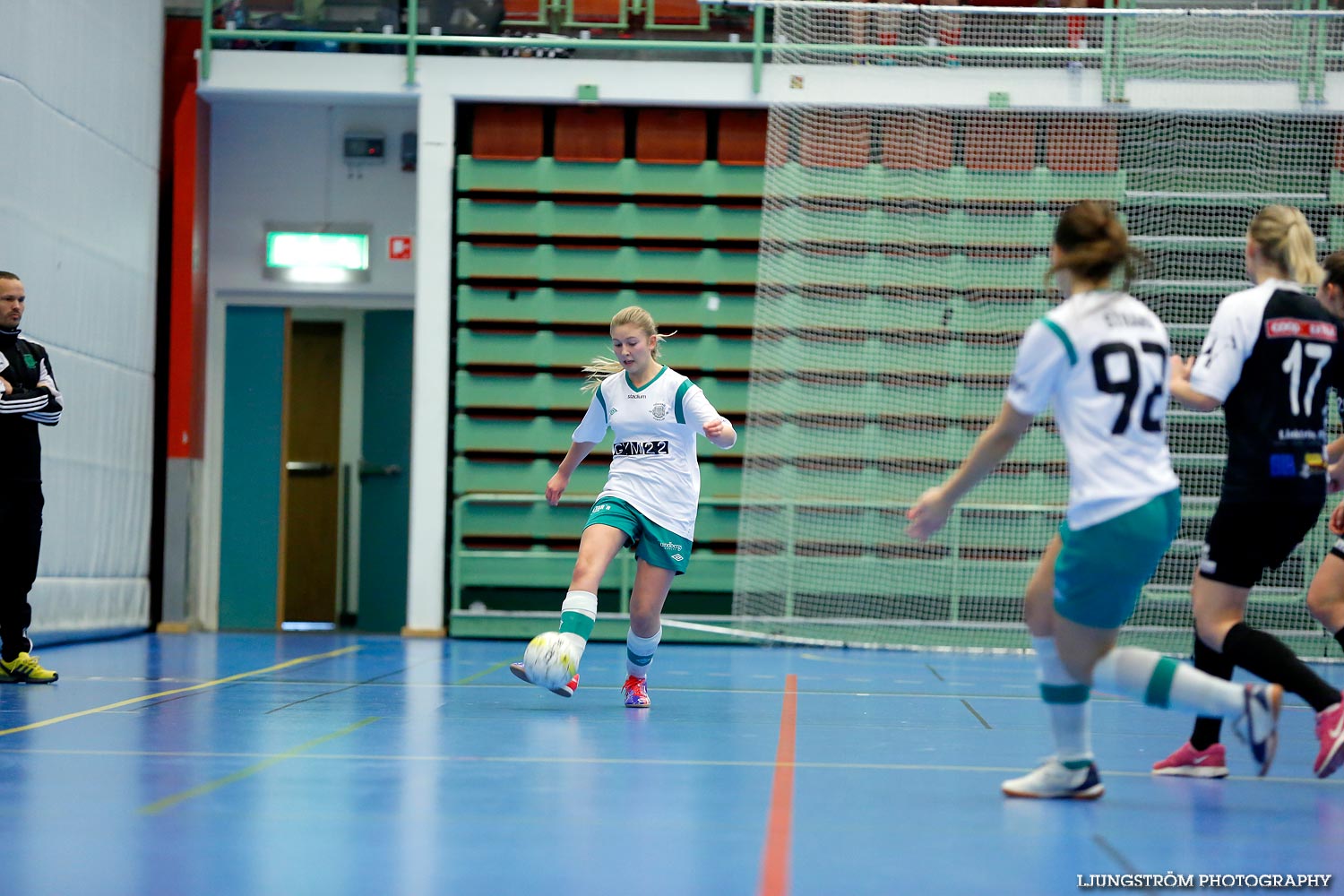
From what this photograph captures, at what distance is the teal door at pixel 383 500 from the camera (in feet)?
37.3

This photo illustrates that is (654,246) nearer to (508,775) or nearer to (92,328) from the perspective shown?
(92,328)

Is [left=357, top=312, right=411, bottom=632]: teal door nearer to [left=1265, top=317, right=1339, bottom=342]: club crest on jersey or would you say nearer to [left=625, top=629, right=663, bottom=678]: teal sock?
[left=625, top=629, right=663, bottom=678]: teal sock

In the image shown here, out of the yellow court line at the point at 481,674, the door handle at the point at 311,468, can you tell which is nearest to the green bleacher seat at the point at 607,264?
the door handle at the point at 311,468

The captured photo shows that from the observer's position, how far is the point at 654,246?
10.7 metres

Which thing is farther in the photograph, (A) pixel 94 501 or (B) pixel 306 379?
(B) pixel 306 379

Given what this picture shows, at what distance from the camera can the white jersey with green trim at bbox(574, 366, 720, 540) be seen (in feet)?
18.0

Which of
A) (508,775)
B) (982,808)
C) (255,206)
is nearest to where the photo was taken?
(982,808)

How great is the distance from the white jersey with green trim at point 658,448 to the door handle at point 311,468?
6.92 metres

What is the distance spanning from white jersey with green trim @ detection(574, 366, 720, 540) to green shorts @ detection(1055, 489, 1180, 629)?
8.19 feet

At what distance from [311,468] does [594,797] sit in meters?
9.19

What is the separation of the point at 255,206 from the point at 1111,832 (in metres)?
9.65

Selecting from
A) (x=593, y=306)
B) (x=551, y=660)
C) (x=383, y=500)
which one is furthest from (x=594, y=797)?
(x=383, y=500)

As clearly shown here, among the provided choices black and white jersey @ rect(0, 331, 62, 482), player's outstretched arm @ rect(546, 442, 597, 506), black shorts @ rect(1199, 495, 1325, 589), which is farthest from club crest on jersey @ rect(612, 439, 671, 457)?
black and white jersey @ rect(0, 331, 62, 482)

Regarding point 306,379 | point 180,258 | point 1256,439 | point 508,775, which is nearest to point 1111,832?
point 1256,439
